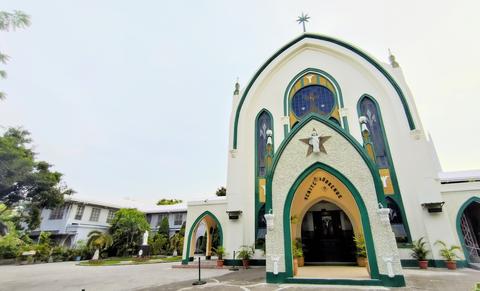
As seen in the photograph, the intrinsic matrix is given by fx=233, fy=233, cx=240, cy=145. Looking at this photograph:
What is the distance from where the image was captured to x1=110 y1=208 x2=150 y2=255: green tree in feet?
71.9

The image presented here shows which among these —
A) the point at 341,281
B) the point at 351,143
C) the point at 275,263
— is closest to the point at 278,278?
the point at 275,263

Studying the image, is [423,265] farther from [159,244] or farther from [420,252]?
[159,244]

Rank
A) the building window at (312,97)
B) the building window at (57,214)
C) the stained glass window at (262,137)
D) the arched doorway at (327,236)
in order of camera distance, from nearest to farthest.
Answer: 1. the arched doorway at (327,236)
2. the building window at (312,97)
3. the stained glass window at (262,137)
4. the building window at (57,214)

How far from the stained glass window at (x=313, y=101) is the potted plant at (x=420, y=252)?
24.3 feet

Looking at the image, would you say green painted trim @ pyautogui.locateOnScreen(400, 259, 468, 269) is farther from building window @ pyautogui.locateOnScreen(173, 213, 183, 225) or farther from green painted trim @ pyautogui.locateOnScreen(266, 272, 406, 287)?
building window @ pyautogui.locateOnScreen(173, 213, 183, 225)

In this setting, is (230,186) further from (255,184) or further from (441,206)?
(441,206)

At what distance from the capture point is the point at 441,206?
984 centimetres

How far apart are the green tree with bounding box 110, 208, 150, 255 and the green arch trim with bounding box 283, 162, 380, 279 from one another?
19.0 m

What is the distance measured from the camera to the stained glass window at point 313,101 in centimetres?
1362

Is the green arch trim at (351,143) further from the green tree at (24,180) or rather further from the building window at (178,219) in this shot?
the building window at (178,219)

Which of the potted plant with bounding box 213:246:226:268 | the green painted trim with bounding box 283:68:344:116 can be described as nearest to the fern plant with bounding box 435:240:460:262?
the green painted trim with bounding box 283:68:344:116

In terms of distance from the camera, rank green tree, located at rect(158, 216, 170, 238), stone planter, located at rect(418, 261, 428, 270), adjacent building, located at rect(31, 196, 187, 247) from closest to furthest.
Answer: stone planter, located at rect(418, 261, 428, 270) → adjacent building, located at rect(31, 196, 187, 247) → green tree, located at rect(158, 216, 170, 238)

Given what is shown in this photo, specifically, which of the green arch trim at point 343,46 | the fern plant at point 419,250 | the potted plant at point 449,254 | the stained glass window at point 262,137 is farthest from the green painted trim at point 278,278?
the green arch trim at point 343,46

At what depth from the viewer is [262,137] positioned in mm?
14570
